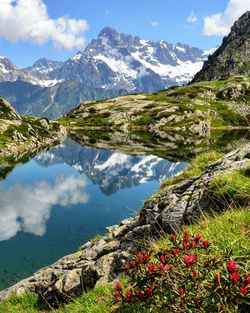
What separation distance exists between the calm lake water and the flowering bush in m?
13.3

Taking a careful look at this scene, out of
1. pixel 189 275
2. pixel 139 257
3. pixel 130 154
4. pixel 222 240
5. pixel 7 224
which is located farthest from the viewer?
pixel 130 154

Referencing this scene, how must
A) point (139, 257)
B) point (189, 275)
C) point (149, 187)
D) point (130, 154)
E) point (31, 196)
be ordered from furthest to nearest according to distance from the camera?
point (130, 154) → point (149, 187) → point (31, 196) → point (139, 257) → point (189, 275)

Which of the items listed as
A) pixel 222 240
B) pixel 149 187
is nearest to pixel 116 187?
pixel 149 187

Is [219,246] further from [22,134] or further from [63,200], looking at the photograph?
[22,134]

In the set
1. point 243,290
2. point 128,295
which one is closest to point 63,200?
point 128,295

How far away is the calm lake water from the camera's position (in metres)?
42.0

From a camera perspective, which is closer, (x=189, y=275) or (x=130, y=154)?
(x=189, y=275)

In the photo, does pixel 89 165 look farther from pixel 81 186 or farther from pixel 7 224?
pixel 7 224

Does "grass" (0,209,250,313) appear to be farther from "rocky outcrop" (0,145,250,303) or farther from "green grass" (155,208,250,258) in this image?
"rocky outcrop" (0,145,250,303)

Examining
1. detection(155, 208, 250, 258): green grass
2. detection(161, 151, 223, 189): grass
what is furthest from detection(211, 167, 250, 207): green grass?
detection(161, 151, 223, 189): grass

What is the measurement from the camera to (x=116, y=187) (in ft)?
263

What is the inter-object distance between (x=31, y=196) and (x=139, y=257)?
66.7m

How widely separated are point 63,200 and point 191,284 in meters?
63.8

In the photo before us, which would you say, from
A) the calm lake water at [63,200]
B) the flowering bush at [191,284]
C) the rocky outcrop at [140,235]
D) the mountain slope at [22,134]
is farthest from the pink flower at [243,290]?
the mountain slope at [22,134]
